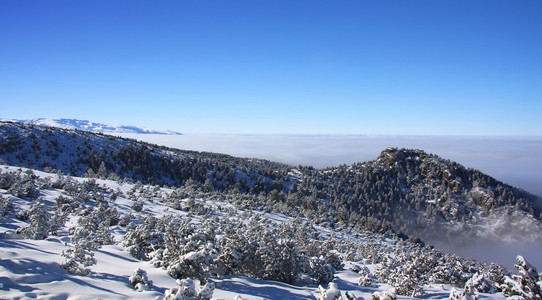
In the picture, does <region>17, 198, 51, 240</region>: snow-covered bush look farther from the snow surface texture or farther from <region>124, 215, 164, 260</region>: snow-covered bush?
<region>124, 215, 164, 260</region>: snow-covered bush

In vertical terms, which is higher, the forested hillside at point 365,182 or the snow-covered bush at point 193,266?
the snow-covered bush at point 193,266

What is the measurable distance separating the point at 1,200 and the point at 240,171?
66953 millimetres

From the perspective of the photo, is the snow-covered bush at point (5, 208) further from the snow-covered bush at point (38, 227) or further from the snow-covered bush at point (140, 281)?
the snow-covered bush at point (140, 281)

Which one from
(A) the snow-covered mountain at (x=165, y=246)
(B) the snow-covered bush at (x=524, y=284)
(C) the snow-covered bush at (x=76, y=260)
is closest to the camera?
(B) the snow-covered bush at (x=524, y=284)

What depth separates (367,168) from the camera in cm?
8538

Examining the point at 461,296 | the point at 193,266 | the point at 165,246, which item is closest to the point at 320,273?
the point at 193,266

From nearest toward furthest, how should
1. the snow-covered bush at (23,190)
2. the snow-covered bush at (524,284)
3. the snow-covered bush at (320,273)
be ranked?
the snow-covered bush at (524,284), the snow-covered bush at (320,273), the snow-covered bush at (23,190)

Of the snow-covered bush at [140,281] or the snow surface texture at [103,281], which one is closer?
the snow surface texture at [103,281]

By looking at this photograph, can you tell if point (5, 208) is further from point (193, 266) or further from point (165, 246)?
point (193, 266)

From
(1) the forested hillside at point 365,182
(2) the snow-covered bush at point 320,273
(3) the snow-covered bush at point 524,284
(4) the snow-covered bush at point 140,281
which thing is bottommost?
(1) the forested hillside at point 365,182

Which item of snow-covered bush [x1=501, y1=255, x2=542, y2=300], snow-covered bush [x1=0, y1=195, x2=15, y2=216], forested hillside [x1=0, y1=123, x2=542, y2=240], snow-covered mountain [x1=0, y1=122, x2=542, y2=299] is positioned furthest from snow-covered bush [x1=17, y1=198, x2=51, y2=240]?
forested hillside [x1=0, y1=123, x2=542, y2=240]

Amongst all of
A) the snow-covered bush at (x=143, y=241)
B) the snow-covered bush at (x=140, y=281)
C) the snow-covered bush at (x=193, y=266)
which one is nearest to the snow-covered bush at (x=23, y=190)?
the snow-covered bush at (x=143, y=241)

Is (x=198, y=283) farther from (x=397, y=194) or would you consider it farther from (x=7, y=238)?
(x=397, y=194)

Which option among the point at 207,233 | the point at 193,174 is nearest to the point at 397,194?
the point at 193,174
